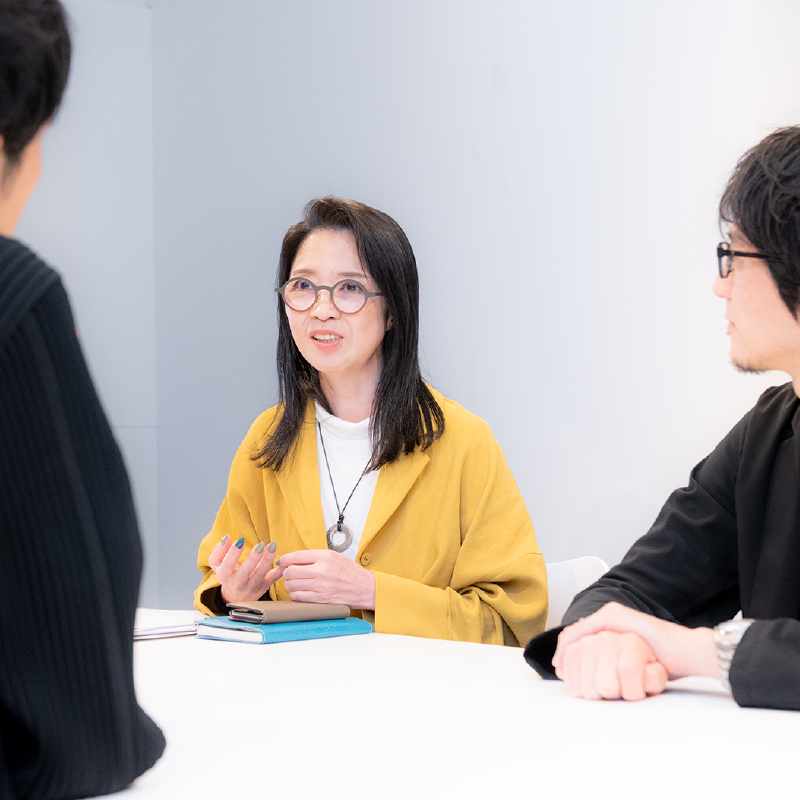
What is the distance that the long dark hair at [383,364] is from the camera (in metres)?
2.37

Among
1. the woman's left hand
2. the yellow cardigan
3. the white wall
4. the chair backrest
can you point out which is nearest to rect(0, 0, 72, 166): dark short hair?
the woman's left hand

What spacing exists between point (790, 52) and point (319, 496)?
197cm

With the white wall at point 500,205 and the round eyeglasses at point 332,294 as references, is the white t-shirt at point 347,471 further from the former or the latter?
the white wall at point 500,205

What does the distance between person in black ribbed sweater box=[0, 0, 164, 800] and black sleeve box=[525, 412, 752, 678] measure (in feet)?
3.58

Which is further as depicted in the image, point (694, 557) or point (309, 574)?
point (309, 574)

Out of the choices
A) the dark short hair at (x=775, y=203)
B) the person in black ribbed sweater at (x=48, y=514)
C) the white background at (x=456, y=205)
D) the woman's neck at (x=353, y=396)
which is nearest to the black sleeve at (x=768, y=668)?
the dark short hair at (x=775, y=203)

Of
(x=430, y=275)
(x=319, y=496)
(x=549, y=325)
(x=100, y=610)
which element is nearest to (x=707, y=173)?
(x=549, y=325)

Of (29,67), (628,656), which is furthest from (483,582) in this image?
(29,67)

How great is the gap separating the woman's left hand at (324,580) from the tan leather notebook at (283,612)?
2.0 inches

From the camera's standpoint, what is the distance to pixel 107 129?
15.6 ft

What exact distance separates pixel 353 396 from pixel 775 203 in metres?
1.31

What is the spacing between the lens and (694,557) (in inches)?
68.7

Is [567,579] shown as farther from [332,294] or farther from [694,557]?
[332,294]

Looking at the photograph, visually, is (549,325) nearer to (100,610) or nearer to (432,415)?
(432,415)
